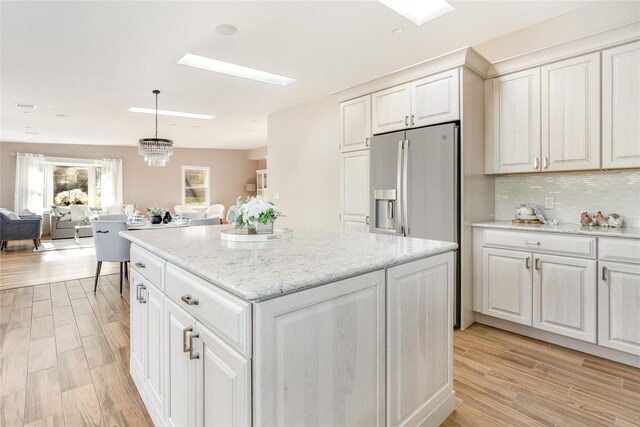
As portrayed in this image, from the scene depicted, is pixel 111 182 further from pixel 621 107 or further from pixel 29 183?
pixel 621 107

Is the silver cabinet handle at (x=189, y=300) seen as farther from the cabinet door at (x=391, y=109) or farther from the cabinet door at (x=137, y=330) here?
the cabinet door at (x=391, y=109)

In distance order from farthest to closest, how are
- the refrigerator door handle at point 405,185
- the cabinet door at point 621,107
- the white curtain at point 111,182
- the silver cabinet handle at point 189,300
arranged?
the white curtain at point 111,182, the refrigerator door handle at point 405,185, the cabinet door at point 621,107, the silver cabinet handle at point 189,300

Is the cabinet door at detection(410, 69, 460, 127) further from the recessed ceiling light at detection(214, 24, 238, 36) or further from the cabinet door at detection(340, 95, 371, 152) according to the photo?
the recessed ceiling light at detection(214, 24, 238, 36)

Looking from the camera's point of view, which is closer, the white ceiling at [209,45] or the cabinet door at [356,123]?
the white ceiling at [209,45]

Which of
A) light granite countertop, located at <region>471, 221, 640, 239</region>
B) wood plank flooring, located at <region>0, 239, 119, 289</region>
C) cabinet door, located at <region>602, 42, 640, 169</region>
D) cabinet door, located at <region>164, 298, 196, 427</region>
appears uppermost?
cabinet door, located at <region>602, 42, 640, 169</region>

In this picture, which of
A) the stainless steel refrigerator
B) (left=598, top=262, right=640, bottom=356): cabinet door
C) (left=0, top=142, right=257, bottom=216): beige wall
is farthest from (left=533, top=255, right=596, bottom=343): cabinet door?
(left=0, top=142, right=257, bottom=216): beige wall

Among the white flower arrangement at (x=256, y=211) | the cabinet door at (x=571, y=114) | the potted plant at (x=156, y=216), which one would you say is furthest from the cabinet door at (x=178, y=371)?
the potted plant at (x=156, y=216)

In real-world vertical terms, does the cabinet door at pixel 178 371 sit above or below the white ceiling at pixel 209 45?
below

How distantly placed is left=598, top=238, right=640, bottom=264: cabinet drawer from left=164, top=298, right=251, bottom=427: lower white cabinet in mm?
2566

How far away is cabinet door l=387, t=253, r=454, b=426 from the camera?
146 centimetres

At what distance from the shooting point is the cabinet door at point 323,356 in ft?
3.31

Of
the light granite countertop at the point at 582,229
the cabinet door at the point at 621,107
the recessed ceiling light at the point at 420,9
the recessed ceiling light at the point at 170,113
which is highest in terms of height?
the recessed ceiling light at the point at 170,113

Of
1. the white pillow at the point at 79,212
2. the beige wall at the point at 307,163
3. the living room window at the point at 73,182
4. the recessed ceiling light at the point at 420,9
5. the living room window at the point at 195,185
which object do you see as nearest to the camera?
the recessed ceiling light at the point at 420,9

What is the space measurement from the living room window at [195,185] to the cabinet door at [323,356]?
10.5 meters
